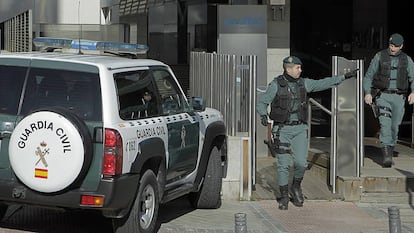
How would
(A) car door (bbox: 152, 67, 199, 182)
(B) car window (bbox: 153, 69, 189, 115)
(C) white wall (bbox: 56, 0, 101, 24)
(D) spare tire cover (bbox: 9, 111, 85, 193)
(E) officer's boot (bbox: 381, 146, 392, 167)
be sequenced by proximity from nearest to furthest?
(D) spare tire cover (bbox: 9, 111, 85, 193)
(A) car door (bbox: 152, 67, 199, 182)
(B) car window (bbox: 153, 69, 189, 115)
(E) officer's boot (bbox: 381, 146, 392, 167)
(C) white wall (bbox: 56, 0, 101, 24)

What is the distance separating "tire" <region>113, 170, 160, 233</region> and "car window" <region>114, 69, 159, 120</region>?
608 millimetres

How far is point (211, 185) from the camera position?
27.7 ft

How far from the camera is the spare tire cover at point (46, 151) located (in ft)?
19.8

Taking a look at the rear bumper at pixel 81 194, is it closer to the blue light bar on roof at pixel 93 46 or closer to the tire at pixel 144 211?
the tire at pixel 144 211

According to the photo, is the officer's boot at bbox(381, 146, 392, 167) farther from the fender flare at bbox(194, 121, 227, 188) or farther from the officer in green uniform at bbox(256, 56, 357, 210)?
the fender flare at bbox(194, 121, 227, 188)

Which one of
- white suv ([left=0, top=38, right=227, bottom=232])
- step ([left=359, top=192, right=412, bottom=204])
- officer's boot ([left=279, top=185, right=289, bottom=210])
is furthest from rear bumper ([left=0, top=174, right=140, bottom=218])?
step ([left=359, top=192, right=412, bottom=204])

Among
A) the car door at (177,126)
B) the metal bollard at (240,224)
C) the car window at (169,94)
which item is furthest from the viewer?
the car window at (169,94)

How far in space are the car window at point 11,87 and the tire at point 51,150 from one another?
34 cm

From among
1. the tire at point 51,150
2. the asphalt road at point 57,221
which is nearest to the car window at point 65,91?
the tire at point 51,150

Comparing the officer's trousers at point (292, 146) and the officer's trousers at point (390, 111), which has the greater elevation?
the officer's trousers at point (390, 111)

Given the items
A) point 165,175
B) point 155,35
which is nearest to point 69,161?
point 165,175

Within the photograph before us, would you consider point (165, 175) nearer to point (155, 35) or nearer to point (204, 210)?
point (204, 210)

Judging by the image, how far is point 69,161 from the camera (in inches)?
239

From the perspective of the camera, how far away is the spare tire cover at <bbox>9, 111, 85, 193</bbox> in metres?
6.04
